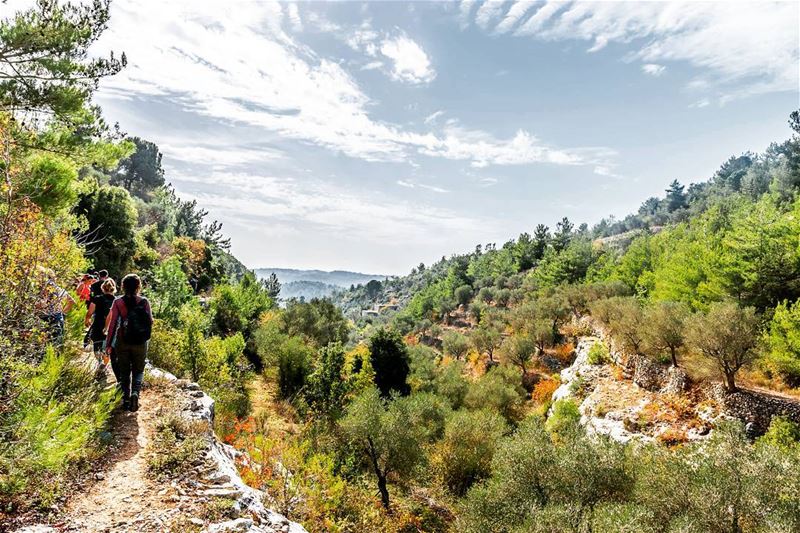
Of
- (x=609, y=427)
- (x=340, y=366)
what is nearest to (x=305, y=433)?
(x=340, y=366)

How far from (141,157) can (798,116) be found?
455 ft

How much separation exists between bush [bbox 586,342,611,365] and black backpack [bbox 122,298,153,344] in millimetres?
32968

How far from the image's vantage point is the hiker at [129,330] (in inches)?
320

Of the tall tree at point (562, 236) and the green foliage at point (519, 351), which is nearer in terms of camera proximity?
the green foliage at point (519, 351)

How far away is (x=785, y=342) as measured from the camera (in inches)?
796

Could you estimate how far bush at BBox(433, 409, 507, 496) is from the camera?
79.7 ft

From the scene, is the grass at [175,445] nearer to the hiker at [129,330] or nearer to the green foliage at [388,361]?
the hiker at [129,330]

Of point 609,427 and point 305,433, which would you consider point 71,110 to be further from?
point 609,427

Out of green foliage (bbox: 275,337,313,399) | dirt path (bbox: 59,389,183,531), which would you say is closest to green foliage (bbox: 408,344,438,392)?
green foliage (bbox: 275,337,313,399)

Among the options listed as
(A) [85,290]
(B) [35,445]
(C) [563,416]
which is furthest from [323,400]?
(B) [35,445]

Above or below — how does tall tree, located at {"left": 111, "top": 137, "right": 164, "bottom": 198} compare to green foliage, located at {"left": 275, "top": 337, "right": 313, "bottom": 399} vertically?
above

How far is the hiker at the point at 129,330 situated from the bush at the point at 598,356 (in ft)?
108

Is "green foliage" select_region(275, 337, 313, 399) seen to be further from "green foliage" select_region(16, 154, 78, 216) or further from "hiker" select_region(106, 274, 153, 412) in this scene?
"hiker" select_region(106, 274, 153, 412)

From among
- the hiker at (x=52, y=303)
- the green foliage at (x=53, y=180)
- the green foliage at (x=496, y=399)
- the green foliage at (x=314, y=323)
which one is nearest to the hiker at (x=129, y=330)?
the hiker at (x=52, y=303)
